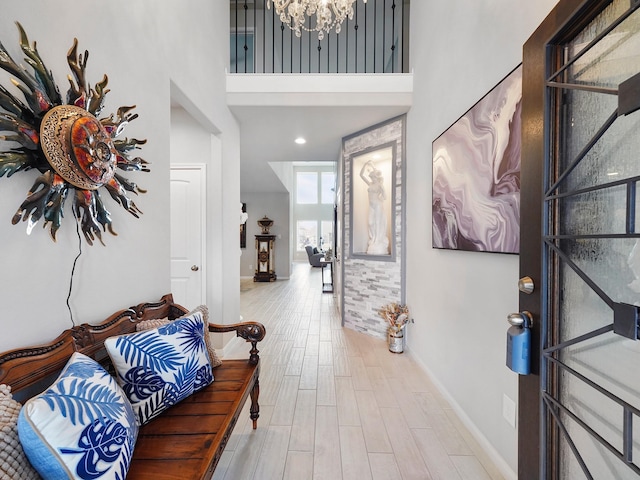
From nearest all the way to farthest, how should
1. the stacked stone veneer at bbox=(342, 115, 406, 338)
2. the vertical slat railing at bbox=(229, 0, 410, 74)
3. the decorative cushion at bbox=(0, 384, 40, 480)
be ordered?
the decorative cushion at bbox=(0, 384, 40, 480)
the stacked stone veneer at bbox=(342, 115, 406, 338)
the vertical slat railing at bbox=(229, 0, 410, 74)

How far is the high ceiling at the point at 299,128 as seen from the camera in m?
3.16

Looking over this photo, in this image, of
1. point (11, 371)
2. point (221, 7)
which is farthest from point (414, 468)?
point (221, 7)

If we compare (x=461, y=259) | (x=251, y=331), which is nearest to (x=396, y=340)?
(x=461, y=259)

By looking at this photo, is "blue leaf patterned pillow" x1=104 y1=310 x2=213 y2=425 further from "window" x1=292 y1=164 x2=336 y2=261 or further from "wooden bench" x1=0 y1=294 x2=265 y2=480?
"window" x1=292 y1=164 x2=336 y2=261

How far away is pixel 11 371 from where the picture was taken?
37.1 inches

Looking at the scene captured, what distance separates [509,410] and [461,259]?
2.95 feet

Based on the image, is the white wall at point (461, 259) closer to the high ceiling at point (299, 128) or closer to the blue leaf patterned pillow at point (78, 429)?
the high ceiling at point (299, 128)

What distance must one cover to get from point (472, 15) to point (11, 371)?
114 inches

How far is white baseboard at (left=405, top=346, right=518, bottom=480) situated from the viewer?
150cm

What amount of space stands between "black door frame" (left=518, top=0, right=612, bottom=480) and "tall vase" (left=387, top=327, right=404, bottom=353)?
1.92 meters

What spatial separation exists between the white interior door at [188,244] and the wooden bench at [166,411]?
156 centimetres

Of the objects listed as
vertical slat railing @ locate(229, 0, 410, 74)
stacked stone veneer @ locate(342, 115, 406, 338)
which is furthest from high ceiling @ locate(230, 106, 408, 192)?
vertical slat railing @ locate(229, 0, 410, 74)

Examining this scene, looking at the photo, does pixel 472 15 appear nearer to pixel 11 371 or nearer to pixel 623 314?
pixel 623 314

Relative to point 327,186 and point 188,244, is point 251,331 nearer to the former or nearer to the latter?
point 188,244
